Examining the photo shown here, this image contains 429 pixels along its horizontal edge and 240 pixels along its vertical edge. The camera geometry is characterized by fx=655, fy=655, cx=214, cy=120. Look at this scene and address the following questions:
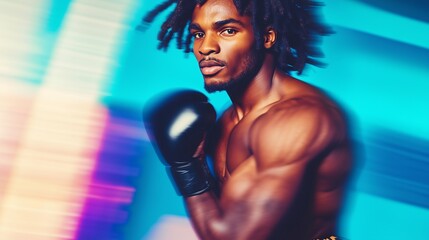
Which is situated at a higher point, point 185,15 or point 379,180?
point 185,15

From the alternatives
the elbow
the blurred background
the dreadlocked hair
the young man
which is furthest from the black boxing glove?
the blurred background

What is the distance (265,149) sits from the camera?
5.03 ft

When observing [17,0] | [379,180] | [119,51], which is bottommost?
[379,180]

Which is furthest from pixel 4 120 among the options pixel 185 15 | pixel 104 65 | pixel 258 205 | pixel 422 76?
pixel 422 76

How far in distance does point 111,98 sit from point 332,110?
33.8 inches

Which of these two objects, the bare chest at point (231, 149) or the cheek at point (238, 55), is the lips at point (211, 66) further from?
the bare chest at point (231, 149)

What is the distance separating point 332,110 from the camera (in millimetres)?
1620

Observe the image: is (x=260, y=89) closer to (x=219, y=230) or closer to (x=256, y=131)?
(x=256, y=131)

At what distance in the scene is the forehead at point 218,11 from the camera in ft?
5.54

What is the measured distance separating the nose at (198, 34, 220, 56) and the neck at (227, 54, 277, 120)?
0.14 m

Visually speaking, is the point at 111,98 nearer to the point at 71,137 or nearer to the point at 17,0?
the point at 71,137

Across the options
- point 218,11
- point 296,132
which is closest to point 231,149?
point 296,132

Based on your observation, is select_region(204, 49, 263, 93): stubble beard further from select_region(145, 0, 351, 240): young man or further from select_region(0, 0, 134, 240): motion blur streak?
select_region(0, 0, 134, 240): motion blur streak

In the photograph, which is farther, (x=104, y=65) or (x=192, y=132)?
(x=104, y=65)
